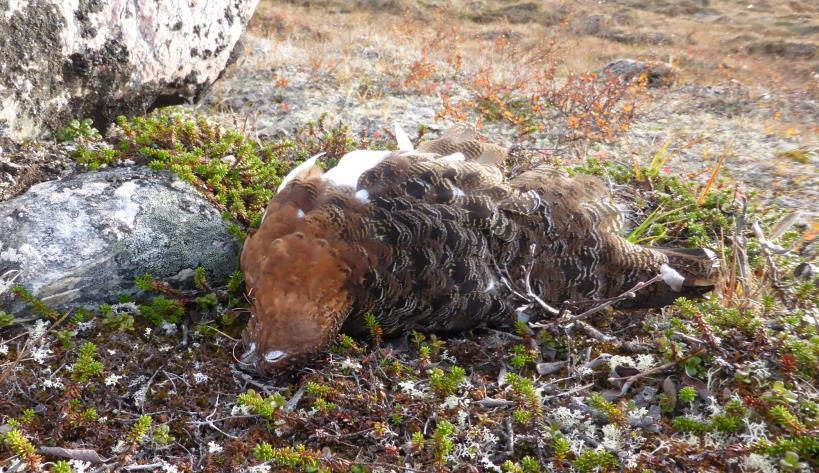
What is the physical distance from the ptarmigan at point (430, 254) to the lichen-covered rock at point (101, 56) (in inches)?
65.8

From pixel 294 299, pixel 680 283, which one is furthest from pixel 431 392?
pixel 680 283

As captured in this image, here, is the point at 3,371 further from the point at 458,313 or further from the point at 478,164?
the point at 478,164


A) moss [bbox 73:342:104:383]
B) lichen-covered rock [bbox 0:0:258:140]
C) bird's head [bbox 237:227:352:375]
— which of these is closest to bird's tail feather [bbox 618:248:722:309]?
bird's head [bbox 237:227:352:375]

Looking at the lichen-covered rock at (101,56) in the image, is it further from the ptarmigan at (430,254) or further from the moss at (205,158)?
the ptarmigan at (430,254)

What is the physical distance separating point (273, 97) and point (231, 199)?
Answer: 9.71 ft

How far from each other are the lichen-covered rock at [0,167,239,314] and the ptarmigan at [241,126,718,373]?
594mm

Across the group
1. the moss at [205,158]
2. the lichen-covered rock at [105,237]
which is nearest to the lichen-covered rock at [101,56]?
the moss at [205,158]

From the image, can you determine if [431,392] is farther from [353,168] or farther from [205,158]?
[205,158]

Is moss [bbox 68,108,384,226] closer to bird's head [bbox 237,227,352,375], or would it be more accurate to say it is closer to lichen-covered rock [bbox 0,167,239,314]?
lichen-covered rock [bbox 0,167,239,314]

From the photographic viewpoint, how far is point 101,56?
144 inches

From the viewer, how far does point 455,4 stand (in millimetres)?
21359

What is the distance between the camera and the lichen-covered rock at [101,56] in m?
3.28

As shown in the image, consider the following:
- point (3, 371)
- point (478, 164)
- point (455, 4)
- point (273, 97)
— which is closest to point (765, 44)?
point (455, 4)

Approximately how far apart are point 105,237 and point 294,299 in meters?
1.35
